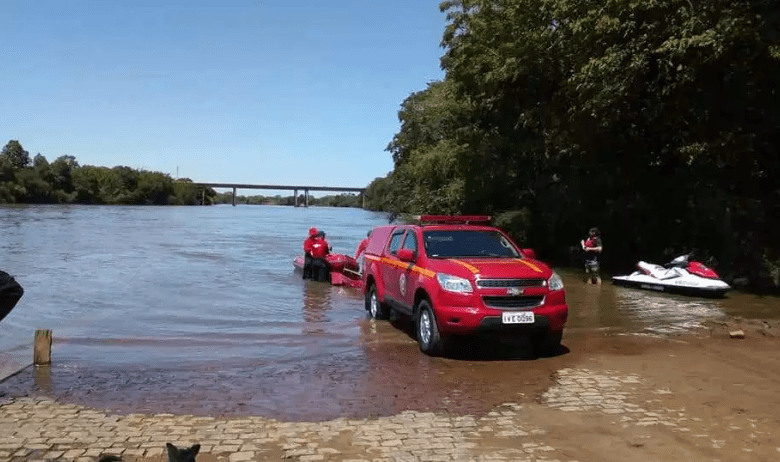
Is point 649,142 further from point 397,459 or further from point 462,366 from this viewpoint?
point 397,459

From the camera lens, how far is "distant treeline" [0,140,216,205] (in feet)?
351

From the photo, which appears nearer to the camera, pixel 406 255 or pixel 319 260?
pixel 406 255

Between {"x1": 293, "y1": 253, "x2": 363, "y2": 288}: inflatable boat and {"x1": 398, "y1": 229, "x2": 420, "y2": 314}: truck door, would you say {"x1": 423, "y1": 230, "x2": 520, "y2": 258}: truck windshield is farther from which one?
{"x1": 293, "y1": 253, "x2": 363, "y2": 288}: inflatable boat

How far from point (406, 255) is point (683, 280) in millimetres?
9083

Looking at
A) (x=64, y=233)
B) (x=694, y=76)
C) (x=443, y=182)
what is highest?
(x=694, y=76)

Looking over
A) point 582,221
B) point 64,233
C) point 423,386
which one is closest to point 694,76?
point 582,221

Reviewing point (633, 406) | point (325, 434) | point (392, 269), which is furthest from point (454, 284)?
point (325, 434)

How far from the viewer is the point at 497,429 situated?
19.6ft

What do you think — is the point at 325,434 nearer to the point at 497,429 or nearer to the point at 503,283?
the point at 497,429

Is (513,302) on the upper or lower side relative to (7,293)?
lower

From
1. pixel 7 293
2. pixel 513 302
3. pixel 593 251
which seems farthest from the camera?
pixel 593 251

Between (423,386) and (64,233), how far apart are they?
42.8 metres

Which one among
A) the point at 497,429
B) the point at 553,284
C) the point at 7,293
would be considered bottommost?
the point at 497,429

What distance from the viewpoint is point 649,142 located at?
22859mm
